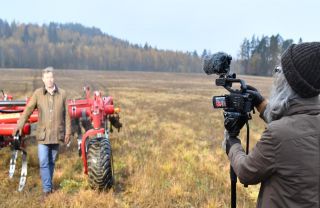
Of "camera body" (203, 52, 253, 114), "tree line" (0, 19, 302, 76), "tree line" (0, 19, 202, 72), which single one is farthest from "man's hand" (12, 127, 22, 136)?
"tree line" (0, 19, 202, 72)

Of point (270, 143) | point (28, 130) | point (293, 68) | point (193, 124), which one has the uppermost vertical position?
point (293, 68)

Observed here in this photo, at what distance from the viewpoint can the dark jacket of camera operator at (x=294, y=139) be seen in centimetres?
207

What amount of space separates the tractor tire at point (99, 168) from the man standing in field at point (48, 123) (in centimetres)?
55

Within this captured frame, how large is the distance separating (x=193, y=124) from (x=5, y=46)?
141109 mm

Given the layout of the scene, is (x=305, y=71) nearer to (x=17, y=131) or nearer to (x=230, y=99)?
(x=230, y=99)

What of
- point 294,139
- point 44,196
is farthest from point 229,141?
point 44,196

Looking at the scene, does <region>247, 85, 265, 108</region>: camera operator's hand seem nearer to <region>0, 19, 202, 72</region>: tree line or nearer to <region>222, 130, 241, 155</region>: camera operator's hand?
<region>222, 130, 241, 155</region>: camera operator's hand

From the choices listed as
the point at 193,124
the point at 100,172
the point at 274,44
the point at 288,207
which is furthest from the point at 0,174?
the point at 274,44

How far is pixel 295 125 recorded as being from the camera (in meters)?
2.07

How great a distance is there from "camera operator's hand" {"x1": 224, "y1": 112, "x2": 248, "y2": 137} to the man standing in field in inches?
152

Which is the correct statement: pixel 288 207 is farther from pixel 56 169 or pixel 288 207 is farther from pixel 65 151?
pixel 65 151

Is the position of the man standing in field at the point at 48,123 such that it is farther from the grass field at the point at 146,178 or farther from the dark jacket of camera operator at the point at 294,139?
the dark jacket of camera operator at the point at 294,139

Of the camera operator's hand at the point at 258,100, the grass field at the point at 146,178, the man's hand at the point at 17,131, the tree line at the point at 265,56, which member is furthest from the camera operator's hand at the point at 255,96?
the tree line at the point at 265,56

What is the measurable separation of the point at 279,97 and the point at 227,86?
2.42 ft
